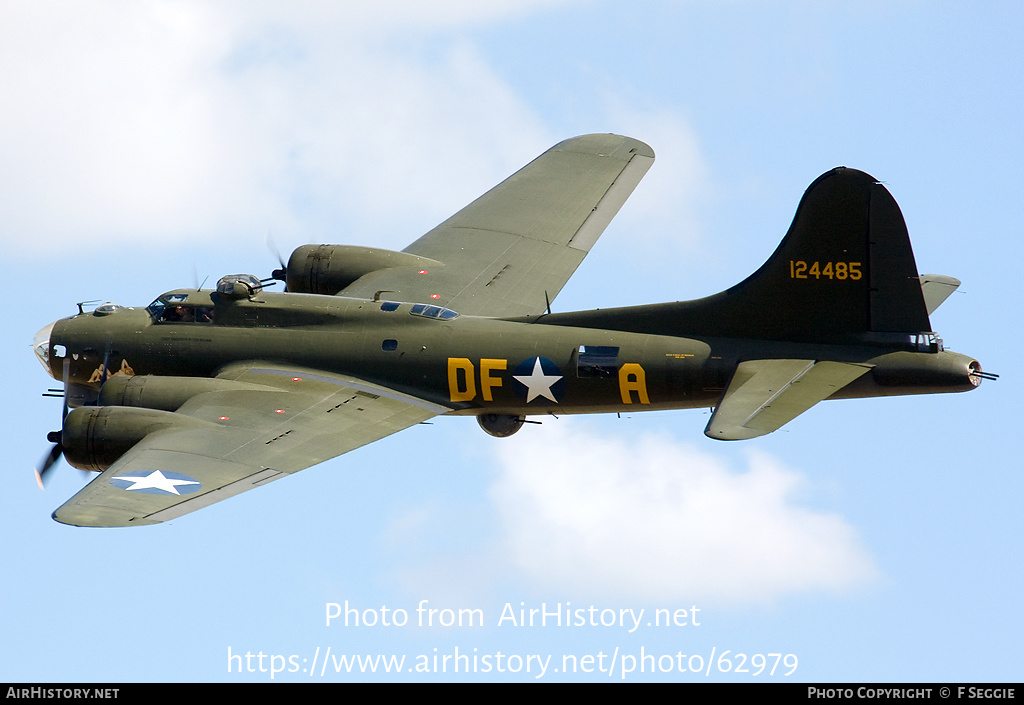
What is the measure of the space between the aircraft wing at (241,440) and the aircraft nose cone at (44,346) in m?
5.23

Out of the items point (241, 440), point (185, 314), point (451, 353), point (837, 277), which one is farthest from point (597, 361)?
point (185, 314)

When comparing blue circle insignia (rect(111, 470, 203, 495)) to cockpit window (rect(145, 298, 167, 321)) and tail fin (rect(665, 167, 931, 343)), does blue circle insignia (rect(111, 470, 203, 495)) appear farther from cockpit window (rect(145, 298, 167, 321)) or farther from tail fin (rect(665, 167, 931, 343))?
tail fin (rect(665, 167, 931, 343))

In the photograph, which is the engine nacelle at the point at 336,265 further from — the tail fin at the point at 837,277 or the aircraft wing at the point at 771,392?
the aircraft wing at the point at 771,392

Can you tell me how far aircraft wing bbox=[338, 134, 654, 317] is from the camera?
1729 inches

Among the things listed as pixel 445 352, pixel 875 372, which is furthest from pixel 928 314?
pixel 445 352

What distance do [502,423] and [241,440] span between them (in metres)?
6.41

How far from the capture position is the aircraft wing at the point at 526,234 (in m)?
43.9

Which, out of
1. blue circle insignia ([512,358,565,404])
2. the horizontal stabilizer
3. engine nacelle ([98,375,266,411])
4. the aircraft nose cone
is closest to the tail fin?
the horizontal stabilizer

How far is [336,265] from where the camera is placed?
45.2 meters

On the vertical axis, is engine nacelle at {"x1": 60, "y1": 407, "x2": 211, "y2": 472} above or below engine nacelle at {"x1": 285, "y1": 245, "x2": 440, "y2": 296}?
below

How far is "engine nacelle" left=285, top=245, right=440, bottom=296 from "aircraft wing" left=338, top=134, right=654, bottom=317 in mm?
385

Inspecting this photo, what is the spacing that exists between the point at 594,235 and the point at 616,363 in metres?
9.00

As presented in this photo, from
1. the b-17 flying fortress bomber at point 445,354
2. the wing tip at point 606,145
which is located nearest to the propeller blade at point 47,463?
the b-17 flying fortress bomber at point 445,354

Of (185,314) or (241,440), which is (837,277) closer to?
(241,440)
